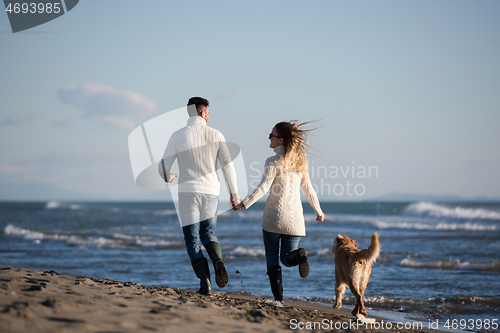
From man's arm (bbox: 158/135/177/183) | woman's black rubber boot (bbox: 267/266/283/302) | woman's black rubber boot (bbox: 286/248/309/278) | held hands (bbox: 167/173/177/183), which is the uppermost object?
man's arm (bbox: 158/135/177/183)

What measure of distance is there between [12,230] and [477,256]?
59.1ft

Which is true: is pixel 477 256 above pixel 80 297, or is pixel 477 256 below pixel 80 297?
below

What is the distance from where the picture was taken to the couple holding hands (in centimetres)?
400

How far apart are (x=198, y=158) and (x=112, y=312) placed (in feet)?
6.30

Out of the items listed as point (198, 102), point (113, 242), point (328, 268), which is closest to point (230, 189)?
point (198, 102)

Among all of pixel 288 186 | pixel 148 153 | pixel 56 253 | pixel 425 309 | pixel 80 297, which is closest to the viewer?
pixel 80 297

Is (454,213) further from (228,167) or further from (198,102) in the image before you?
(198,102)

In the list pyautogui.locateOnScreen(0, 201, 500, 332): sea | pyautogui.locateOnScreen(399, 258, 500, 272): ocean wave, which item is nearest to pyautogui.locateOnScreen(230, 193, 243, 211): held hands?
pyautogui.locateOnScreen(0, 201, 500, 332): sea

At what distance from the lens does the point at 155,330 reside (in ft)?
7.91

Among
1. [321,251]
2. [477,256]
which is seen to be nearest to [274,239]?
[321,251]

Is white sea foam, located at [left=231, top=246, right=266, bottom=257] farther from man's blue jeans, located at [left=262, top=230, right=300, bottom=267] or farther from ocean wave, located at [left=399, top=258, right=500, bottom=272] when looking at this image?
man's blue jeans, located at [left=262, top=230, right=300, bottom=267]

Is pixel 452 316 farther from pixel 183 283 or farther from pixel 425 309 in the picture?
pixel 183 283

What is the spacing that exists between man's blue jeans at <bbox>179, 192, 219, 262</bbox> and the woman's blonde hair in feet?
2.95

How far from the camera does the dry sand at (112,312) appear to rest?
93.4 inches
